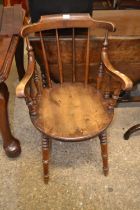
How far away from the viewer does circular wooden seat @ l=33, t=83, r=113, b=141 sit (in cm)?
127

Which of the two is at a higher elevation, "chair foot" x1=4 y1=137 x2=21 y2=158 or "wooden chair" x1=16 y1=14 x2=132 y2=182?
"wooden chair" x1=16 y1=14 x2=132 y2=182

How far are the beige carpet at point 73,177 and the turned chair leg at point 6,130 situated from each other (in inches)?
3.3

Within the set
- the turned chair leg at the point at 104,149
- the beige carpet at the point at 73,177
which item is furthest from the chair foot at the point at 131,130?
the turned chair leg at the point at 104,149

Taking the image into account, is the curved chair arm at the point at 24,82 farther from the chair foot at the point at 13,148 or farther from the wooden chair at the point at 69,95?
the chair foot at the point at 13,148

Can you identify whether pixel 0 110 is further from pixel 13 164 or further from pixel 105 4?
pixel 105 4

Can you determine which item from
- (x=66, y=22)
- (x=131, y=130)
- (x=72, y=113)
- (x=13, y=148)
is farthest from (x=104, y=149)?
(x=66, y=22)

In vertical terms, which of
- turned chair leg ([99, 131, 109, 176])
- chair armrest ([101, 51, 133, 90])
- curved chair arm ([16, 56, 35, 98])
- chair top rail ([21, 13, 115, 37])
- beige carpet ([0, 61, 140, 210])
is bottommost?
beige carpet ([0, 61, 140, 210])

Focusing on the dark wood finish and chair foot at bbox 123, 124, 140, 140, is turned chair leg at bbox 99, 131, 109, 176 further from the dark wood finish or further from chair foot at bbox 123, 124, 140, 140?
the dark wood finish

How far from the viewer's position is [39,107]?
4.56ft

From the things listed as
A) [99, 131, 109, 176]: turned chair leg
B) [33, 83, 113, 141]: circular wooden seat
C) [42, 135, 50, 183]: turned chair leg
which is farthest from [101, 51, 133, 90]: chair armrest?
[42, 135, 50, 183]: turned chair leg

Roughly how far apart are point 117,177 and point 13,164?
695 mm

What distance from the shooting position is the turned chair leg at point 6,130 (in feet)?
4.36

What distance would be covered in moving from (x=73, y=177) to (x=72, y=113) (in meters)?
0.46

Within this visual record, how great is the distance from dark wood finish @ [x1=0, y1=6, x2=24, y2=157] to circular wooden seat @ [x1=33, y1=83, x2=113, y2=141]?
22 cm
